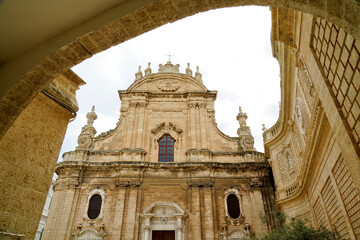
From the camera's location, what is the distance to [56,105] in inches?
176

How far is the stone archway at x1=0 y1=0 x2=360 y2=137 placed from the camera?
7.19 feet

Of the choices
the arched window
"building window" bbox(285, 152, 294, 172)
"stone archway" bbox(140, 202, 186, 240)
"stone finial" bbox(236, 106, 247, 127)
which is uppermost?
"stone finial" bbox(236, 106, 247, 127)

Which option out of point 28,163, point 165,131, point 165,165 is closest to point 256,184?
point 165,165

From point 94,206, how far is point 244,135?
11.0m

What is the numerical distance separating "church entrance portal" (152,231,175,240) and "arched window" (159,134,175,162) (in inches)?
179

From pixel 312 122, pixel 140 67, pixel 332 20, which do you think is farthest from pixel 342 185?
pixel 140 67

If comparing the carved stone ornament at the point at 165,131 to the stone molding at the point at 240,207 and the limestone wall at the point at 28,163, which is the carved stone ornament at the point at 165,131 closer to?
the stone molding at the point at 240,207

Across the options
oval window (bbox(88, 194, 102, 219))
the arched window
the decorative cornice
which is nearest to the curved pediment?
the arched window

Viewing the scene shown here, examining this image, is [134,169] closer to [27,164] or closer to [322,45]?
[27,164]

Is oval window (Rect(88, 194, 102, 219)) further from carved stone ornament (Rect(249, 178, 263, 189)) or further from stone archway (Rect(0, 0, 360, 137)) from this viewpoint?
stone archway (Rect(0, 0, 360, 137))

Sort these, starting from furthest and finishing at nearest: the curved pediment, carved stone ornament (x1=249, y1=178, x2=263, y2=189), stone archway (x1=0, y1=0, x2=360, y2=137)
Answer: the curved pediment
carved stone ornament (x1=249, y1=178, x2=263, y2=189)
stone archway (x1=0, y1=0, x2=360, y2=137)

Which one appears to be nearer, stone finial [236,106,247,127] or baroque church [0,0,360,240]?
baroque church [0,0,360,240]

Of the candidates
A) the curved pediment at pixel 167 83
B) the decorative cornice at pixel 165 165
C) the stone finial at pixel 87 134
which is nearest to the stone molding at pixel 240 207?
the decorative cornice at pixel 165 165

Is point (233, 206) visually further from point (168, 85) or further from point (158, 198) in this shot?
point (168, 85)
